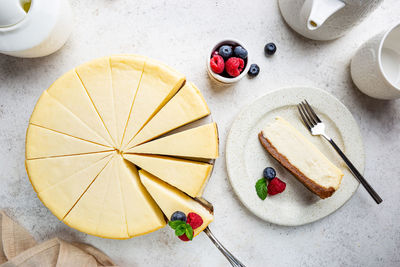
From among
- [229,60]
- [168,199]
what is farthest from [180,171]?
[229,60]

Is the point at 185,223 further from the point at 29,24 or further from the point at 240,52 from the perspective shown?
the point at 29,24

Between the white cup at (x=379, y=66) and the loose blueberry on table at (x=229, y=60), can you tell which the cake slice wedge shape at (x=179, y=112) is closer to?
the loose blueberry on table at (x=229, y=60)

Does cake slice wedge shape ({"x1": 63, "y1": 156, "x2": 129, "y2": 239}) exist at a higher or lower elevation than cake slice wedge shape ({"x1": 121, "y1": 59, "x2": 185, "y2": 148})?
lower

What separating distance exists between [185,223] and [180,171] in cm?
29

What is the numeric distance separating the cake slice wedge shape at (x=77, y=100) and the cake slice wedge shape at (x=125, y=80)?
14 cm

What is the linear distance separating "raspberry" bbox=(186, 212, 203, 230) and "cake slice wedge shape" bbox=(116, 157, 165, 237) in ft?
0.59

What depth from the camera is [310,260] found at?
87.8 inches

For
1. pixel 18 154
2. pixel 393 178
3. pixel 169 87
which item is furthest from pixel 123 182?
pixel 393 178

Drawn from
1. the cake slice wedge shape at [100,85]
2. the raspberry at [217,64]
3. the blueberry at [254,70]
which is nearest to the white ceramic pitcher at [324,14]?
the blueberry at [254,70]

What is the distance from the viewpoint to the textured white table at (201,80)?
2.18 meters

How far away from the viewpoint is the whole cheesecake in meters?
1.86

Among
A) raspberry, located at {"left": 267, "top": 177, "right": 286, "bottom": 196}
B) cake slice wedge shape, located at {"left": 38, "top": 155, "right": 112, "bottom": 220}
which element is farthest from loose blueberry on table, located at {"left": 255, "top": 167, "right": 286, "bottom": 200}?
cake slice wedge shape, located at {"left": 38, "top": 155, "right": 112, "bottom": 220}

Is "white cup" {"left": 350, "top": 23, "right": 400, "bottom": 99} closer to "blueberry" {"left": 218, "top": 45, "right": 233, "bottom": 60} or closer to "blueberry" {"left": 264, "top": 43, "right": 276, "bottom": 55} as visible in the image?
"blueberry" {"left": 264, "top": 43, "right": 276, "bottom": 55}

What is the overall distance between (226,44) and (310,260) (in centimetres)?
157
